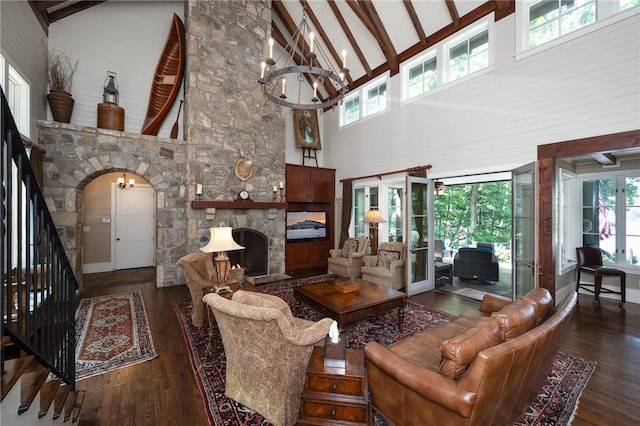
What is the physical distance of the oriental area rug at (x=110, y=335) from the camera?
271cm

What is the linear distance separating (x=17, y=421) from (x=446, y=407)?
88.8 inches

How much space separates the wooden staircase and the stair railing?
7 centimetres

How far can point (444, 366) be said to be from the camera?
1.65 metres

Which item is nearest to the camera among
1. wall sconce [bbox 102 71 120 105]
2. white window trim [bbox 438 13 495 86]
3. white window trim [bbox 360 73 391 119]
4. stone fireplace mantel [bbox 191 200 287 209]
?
white window trim [bbox 438 13 495 86]

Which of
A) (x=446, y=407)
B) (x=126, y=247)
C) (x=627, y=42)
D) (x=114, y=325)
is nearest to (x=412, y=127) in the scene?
(x=627, y=42)

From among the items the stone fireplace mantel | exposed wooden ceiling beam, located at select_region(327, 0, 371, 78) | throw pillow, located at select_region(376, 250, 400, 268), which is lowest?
throw pillow, located at select_region(376, 250, 400, 268)

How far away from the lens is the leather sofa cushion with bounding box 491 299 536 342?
71.9 inches

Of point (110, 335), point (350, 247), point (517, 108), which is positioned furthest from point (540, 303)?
A: point (110, 335)

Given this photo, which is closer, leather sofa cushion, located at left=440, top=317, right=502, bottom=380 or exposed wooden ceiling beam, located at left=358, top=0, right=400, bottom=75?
leather sofa cushion, located at left=440, top=317, right=502, bottom=380

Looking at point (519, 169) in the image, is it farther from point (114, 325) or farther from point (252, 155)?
point (114, 325)

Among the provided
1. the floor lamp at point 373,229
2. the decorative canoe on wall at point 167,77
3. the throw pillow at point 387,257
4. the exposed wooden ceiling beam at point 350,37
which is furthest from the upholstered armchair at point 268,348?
the exposed wooden ceiling beam at point 350,37

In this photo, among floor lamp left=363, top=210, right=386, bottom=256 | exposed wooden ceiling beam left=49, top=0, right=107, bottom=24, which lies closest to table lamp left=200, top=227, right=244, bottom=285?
floor lamp left=363, top=210, right=386, bottom=256

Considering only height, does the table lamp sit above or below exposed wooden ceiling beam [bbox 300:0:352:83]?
below

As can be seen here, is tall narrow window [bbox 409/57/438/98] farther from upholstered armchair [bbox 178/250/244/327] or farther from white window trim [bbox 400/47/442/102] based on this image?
upholstered armchair [bbox 178/250/244/327]
